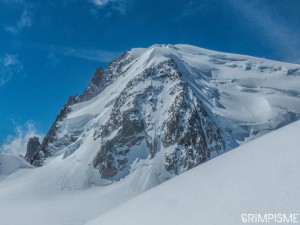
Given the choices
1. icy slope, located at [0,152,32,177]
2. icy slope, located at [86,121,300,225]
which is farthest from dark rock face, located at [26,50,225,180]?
icy slope, located at [86,121,300,225]

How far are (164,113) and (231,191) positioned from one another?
85.0 metres

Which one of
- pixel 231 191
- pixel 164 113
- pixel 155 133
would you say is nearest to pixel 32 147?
pixel 155 133

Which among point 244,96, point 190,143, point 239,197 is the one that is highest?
point 244,96

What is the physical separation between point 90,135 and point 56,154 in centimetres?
1009

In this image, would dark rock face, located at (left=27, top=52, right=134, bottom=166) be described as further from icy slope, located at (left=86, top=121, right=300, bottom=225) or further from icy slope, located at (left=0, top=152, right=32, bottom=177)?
icy slope, located at (left=86, top=121, right=300, bottom=225)

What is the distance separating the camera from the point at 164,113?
93562 millimetres

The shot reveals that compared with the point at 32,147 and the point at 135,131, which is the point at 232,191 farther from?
the point at 32,147

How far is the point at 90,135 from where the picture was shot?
9469 cm

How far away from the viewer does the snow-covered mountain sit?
74.9 m

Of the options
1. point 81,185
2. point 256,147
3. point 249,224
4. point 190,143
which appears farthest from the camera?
point 190,143

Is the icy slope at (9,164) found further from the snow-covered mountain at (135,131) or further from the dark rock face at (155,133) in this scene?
the dark rock face at (155,133)

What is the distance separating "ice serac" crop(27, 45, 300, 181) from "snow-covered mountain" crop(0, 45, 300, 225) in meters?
0.24

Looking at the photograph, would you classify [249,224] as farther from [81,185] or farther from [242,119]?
[242,119]

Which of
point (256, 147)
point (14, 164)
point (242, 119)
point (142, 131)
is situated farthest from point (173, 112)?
point (256, 147)
